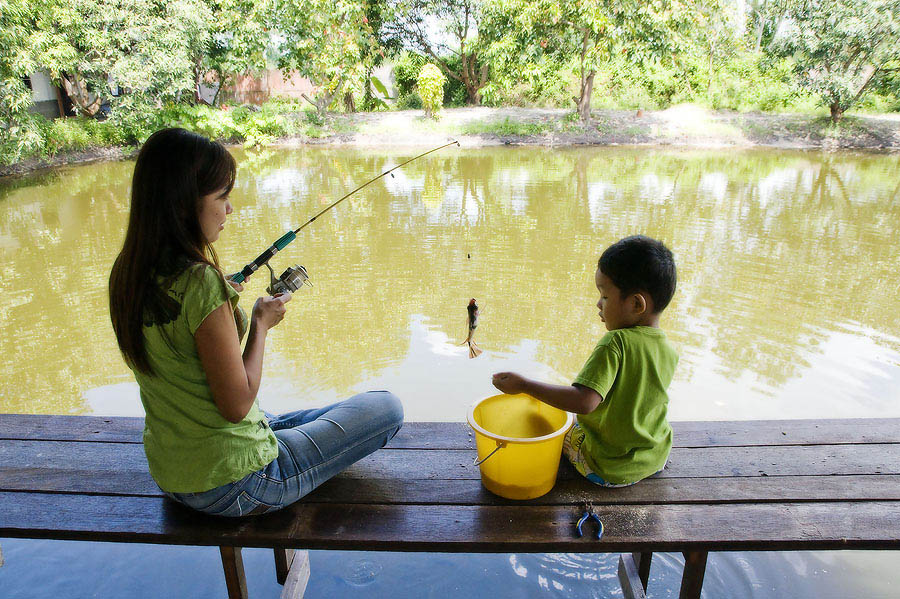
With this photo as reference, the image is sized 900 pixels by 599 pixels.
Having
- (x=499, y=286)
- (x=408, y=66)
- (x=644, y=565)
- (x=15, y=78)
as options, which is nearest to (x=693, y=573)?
(x=644, y=565)

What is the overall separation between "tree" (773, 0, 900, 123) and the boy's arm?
47.1 feet

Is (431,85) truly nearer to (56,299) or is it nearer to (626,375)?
(56,299)

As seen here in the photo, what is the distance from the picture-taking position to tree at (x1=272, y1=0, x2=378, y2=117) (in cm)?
1378

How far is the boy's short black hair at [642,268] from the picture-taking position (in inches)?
55.6

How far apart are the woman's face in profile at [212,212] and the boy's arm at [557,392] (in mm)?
728

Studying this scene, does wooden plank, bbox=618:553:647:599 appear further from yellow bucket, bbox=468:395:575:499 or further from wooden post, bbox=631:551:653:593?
yellow bucket, bbox=468:395:575:499

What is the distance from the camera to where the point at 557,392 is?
55.9 inches

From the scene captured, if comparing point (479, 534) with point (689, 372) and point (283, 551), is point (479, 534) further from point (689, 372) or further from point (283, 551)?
point (689, 372)

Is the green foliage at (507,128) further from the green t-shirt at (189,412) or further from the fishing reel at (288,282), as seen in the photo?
the green t-shirt at (189,412)

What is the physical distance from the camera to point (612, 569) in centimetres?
203

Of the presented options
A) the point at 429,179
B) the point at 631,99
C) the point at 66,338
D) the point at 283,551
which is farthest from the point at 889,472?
the point at 631,99

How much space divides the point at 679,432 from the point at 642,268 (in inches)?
27.9

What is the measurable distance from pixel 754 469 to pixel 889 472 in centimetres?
36

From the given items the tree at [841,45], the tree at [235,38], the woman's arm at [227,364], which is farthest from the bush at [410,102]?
the woman's arm at [227,364]
